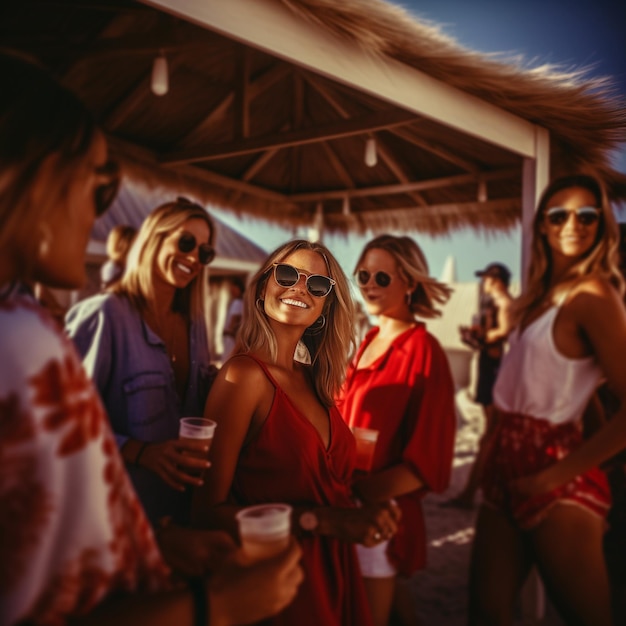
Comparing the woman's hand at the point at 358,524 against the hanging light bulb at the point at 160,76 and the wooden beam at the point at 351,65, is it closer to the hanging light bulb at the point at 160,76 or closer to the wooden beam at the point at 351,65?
the wooden beam at the point at 351,65

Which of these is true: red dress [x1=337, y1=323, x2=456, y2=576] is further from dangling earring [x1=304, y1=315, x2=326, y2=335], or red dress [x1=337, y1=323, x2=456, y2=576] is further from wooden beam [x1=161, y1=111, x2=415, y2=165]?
wooden beam [x1=161, y1=111, x2=415, y2=165]

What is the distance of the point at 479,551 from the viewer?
2205 mm

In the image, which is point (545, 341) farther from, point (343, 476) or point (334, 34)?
point (334, 34)

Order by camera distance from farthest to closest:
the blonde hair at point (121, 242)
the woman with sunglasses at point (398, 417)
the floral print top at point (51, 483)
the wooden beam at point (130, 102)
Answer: the wooden beam at point (130, 102) → the blonde hair at point (121, 242) → the woman with sunglasses at point (398, 417) → the floral print top at point (51, 483)

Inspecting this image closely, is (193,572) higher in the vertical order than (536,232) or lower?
lower

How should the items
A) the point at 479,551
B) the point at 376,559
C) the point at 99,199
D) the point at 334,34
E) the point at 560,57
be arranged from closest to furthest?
1. the point at 99,199
2. the point at 479,551
3. the point at 376,559
4. the point at 334,34
5. the point at 560,57

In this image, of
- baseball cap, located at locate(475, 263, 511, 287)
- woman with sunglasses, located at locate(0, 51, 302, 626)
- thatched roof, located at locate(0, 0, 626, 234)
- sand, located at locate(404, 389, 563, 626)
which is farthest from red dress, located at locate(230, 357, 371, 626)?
baseball cap, located at locate(475, 263, 511, 287)

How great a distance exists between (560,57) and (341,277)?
2.22 meters

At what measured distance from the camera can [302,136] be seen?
4.77 metres

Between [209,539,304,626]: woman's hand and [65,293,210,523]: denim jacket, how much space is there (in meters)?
0.99

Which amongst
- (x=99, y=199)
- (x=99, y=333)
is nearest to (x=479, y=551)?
(x=99, y=333)

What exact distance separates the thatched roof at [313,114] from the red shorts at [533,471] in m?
1.93

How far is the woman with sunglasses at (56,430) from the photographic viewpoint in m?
Result: 0.66

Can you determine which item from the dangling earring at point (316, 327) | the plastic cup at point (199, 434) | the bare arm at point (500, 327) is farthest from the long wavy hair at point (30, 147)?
the bare arm at point (500, 327)
